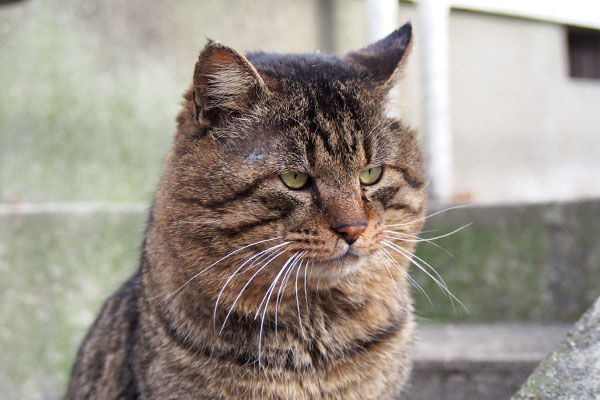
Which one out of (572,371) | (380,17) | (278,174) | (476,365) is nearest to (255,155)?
(278,174)

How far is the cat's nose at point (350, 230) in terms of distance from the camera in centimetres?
144

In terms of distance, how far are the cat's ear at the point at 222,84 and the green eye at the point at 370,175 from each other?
37 cm

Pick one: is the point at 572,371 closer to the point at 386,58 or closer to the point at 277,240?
the point at 277,240

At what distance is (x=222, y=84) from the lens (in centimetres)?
156

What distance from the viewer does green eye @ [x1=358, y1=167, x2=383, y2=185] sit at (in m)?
1.61

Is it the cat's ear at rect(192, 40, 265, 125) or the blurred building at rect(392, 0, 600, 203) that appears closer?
the cat's ear at rect(192, 40, 265, 125)

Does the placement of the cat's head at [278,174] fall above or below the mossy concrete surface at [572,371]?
above

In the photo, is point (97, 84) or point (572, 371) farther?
point (97, 84)

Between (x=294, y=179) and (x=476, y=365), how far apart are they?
1.64 meters

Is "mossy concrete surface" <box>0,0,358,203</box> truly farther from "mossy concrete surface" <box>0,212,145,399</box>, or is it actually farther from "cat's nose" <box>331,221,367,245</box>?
"cat's nose" <box>331,221,367,245</box>

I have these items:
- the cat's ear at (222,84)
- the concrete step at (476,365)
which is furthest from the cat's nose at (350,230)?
the concrete step at (476,365)

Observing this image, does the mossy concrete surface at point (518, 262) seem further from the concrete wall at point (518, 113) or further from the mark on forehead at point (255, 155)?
the concrete wall at point (518, 113)

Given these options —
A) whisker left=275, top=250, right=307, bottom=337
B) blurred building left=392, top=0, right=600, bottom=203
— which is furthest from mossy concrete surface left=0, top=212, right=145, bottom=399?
blurred building left=392, top=0, right=600, bottom=203

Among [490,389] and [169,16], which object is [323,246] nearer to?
[490,389]
